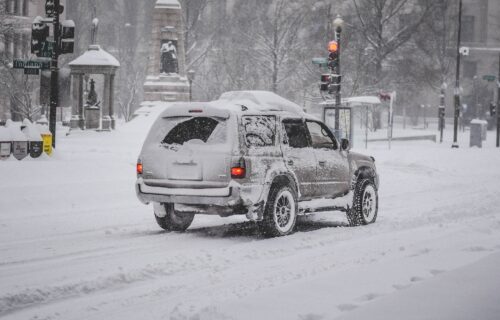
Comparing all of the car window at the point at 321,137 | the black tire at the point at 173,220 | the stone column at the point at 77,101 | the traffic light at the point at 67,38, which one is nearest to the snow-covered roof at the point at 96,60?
the stone column at the point at 77,101

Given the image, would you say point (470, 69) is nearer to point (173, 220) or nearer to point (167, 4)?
point (167, 4)

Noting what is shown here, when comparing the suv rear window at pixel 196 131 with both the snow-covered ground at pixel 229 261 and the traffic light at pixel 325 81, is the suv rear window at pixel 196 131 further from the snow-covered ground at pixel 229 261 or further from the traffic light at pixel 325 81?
the traffic light at pixel 325 81

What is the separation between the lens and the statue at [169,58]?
4225 centimetres

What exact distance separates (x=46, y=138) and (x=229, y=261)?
A: 10.8 metres

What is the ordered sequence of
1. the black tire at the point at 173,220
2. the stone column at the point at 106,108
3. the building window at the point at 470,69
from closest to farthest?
the black tire at the point at 173,220
the stone column at the point at 106,108
the building window at the point at 470,69

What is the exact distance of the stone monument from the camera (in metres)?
42.4

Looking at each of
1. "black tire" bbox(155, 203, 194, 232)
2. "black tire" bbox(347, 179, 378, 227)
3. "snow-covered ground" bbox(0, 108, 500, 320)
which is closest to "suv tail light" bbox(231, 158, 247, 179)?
"snow-covered ground" bbox(0, 108, 500, 320)

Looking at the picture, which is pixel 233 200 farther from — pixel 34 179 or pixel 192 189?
pixel 34 179

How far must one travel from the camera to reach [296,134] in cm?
1175

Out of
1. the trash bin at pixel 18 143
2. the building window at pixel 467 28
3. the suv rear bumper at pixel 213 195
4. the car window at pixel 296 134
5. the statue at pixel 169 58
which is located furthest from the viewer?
the building window at pixel 467 28

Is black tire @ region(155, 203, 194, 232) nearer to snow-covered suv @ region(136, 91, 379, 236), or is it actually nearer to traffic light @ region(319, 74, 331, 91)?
snow-covered suv @ region(136, 91, 379, 236)

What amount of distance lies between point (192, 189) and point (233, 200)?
600 millimetres

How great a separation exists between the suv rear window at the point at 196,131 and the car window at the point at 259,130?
1.11 ft

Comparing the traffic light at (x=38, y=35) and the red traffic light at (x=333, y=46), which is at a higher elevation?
the red traffic light at (x=333, y=46)
